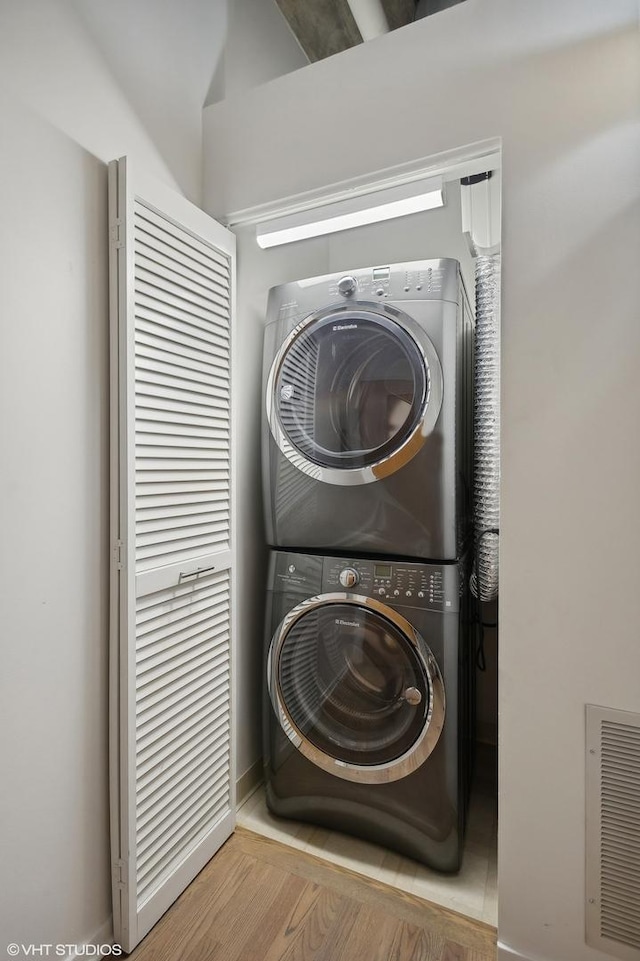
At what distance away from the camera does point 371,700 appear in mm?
1631

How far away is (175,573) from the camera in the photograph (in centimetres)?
144

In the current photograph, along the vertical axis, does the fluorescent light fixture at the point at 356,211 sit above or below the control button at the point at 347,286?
above

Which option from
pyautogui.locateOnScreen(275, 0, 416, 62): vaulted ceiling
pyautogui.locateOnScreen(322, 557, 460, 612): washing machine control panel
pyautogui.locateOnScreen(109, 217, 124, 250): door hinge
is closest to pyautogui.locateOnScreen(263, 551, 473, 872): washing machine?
pyautogui.locateOnScreen(322, 557, 460, 612): washing machine control panel

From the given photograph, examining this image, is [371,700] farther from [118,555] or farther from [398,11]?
[398,11]

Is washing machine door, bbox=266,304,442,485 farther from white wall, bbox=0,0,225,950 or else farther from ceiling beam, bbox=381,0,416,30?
ceiling beam, bbox=381,0,416,30

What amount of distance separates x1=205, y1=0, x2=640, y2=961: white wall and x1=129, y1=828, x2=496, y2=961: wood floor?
0.22 meters

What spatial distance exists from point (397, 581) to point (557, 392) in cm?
71

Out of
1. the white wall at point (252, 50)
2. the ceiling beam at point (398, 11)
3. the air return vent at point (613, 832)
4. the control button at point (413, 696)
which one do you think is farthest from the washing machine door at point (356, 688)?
the ceiling beam at point (398, 11)

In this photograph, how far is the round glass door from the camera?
1.56m

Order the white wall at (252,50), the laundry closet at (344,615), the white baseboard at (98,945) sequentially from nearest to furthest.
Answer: the white baseboard at (98,945) → the laundry closet at (344,615) → the white wall at (252,50)

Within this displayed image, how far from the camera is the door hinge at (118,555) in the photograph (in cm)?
130

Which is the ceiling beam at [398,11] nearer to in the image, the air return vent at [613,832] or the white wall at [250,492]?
the white wall at [250,492]

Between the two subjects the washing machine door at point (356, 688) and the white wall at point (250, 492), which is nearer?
the washing machine door at point (356, 688)

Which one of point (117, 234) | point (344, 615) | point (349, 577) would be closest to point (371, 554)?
point (349, 577)
